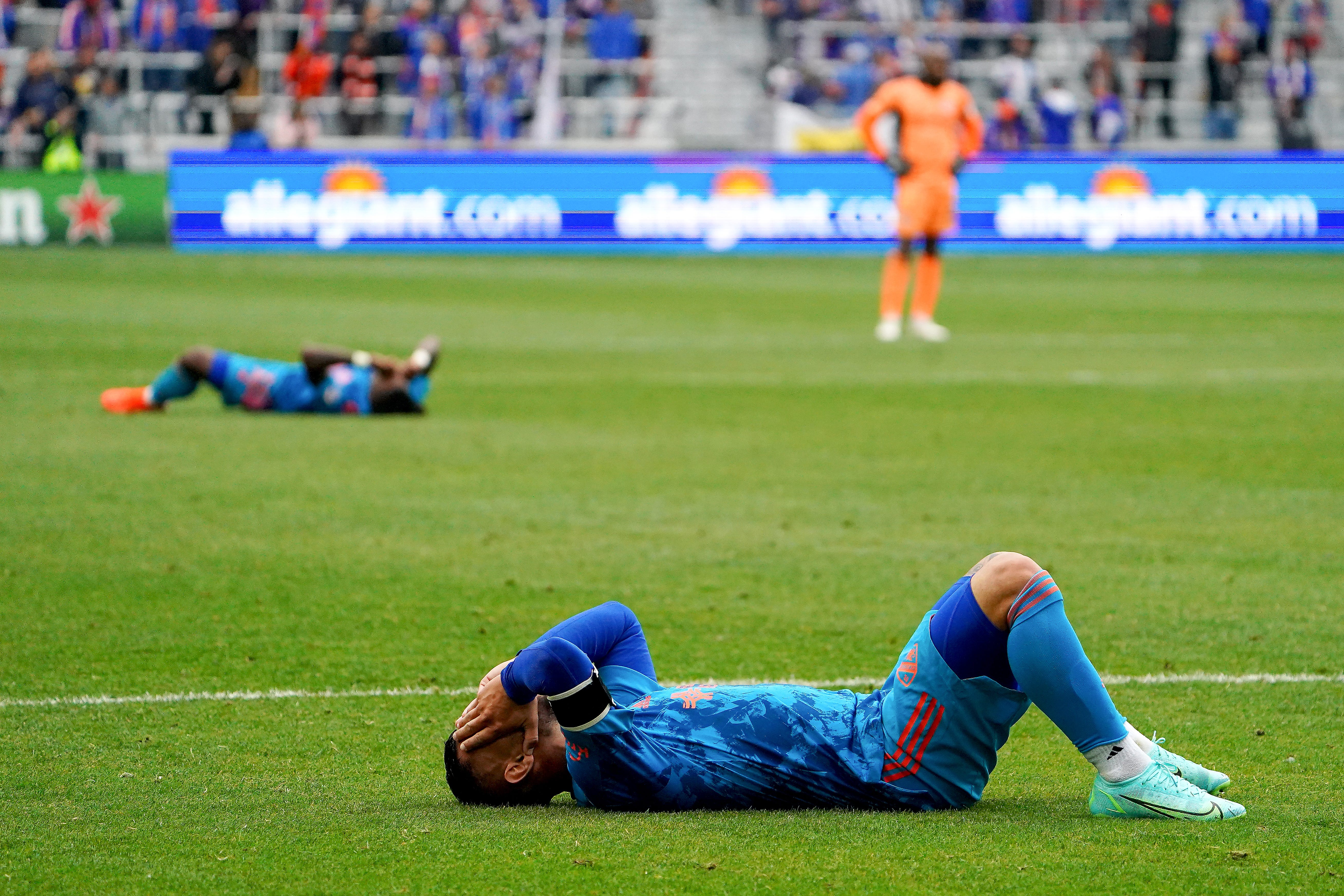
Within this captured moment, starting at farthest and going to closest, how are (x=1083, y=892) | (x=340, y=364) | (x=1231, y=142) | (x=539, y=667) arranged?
(x=1231, y=142) < (x=340, y=364) < (x=539, y=667) < (x=1083, y=892)

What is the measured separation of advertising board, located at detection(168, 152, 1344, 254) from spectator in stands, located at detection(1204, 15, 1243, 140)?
6859 millimetres

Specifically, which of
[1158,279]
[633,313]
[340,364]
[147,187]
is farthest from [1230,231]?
[340,364]

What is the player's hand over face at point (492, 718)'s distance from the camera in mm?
4090

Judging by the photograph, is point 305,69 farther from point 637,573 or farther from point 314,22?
point 637,573

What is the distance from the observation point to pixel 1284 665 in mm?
5723

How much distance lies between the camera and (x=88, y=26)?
31.2 meters

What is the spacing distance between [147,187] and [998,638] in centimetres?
2396

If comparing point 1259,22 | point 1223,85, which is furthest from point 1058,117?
point 1259,22

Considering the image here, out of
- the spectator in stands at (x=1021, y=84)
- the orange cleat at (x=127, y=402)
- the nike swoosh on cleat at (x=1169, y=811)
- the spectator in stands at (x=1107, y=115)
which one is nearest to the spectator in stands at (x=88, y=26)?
the spectator in stands at (x=1021, y=84)

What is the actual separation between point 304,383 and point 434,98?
2099cm

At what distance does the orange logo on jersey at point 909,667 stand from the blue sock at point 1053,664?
0.23 meters

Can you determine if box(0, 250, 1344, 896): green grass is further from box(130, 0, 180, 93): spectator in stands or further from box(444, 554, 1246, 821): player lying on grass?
box(130, 0, 180, 93): spectator in stands

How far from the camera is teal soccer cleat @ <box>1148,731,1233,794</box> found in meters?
4.12

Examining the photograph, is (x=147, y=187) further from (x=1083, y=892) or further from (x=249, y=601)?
(x=1083, y=892)
